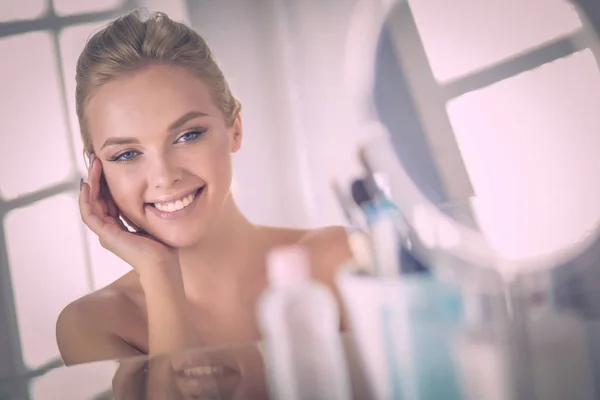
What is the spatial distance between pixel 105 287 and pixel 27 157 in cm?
25

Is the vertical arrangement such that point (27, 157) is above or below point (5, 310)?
above

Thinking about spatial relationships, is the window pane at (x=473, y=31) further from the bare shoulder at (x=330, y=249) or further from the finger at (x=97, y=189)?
the finger at (x=97, y=189)

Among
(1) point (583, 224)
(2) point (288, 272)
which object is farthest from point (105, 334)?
(1) point (583, 224)

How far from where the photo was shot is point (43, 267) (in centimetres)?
88

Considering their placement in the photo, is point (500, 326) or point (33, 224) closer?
point (500, 326)

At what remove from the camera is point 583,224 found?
82cm

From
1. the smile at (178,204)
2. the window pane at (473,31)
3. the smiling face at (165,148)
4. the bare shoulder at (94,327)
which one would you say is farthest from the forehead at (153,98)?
the window pane at (473,31)

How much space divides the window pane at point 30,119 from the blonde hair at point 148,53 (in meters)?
0.07

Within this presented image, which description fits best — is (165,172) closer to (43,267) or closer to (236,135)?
(236,135)

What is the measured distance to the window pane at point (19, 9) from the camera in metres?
0.87

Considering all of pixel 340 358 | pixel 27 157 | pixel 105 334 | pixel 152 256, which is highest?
pixel 27 157

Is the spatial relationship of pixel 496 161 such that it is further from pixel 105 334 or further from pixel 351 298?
pixel 105 334

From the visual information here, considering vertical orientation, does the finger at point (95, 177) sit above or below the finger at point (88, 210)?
above

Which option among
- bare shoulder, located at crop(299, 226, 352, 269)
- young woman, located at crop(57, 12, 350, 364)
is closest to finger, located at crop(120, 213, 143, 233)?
young woman, located at crop(57, 12, 350, 364)
